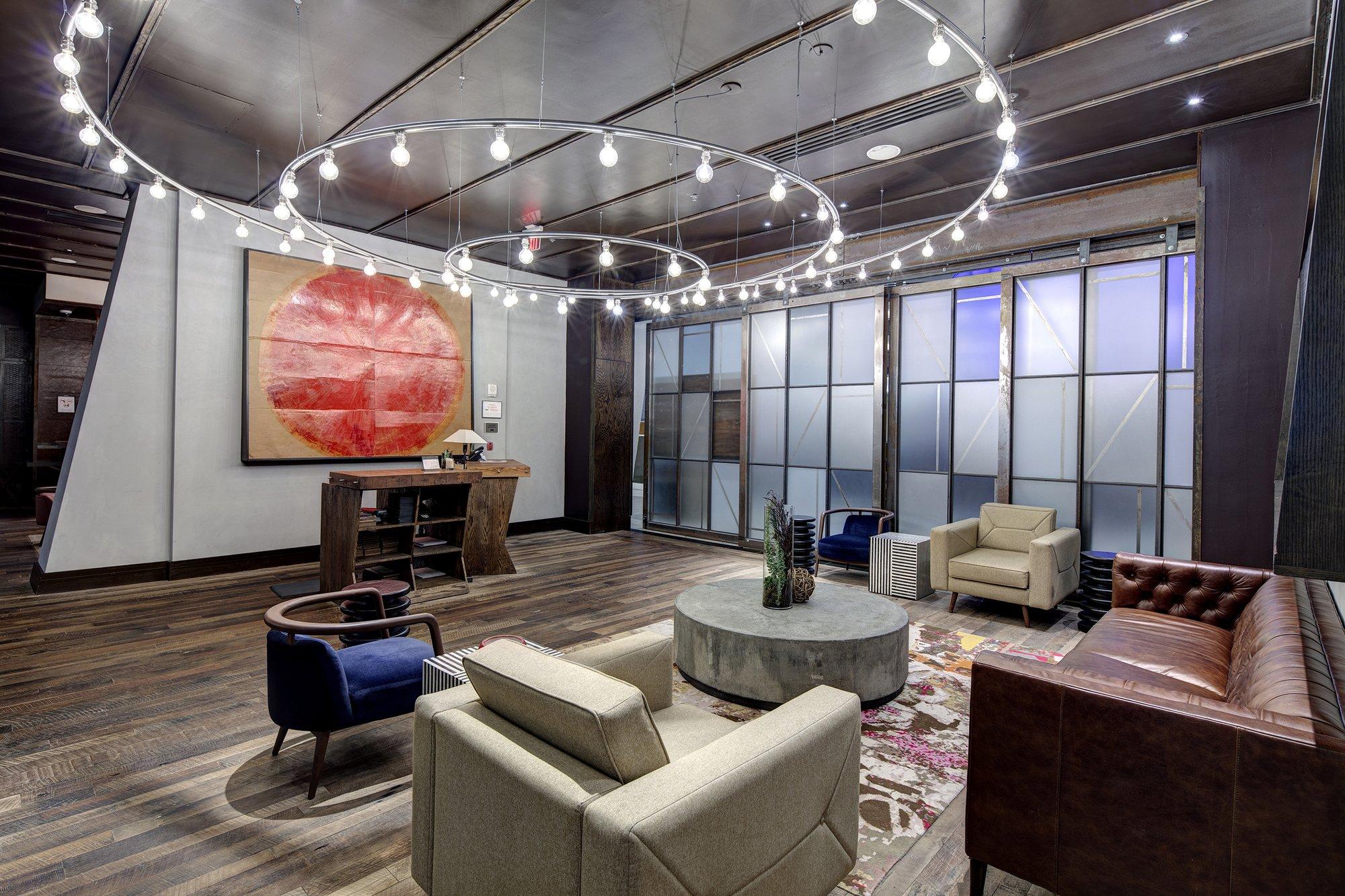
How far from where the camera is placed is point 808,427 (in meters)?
7.77

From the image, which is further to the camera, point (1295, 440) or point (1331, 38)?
point (1331, 38)

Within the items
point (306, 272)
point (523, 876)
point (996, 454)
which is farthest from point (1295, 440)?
point (306, 272)

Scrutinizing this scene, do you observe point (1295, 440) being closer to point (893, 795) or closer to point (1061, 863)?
point (1061, 863)

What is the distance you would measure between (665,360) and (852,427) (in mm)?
3086

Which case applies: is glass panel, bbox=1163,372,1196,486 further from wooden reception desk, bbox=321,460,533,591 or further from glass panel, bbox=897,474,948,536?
wooden reception desk, bbox=321,460,533,591

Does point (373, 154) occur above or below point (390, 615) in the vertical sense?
above

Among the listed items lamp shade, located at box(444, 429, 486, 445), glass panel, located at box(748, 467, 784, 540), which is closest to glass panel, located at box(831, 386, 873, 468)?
glass panel, located at box(748, 467, 784, 540)

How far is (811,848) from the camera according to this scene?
1786 mm

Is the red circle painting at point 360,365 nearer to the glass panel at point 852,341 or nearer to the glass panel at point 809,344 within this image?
the glass panel at point 809,344

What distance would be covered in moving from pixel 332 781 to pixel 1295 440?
3.23 m

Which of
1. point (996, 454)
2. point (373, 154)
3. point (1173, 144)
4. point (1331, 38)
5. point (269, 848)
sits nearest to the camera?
point (1331, 38)

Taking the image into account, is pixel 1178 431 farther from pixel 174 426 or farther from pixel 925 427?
pixel 174 426

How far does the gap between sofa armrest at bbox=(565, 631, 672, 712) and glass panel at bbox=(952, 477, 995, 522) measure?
489cm

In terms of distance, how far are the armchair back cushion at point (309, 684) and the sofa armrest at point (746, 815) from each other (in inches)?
65.8
